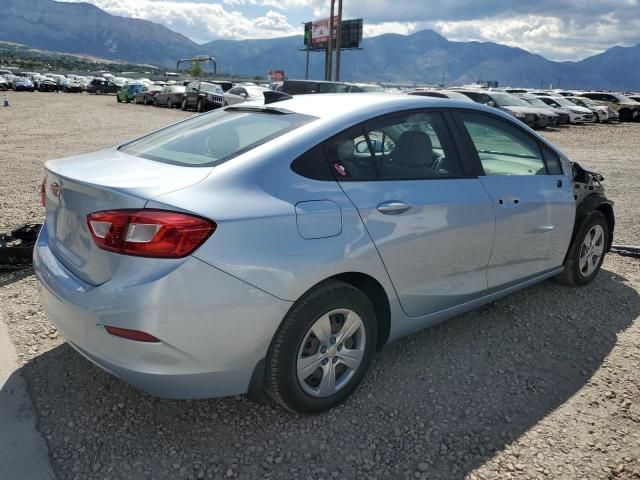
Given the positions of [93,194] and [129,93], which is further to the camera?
[129,93]

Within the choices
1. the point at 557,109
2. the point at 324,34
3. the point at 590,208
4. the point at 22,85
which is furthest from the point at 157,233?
the point at 324,34

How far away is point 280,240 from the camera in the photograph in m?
2.48

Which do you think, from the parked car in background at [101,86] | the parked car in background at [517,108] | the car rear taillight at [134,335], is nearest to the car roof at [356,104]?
the car rear taillight at [134,335]

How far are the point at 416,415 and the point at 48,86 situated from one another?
62112mm

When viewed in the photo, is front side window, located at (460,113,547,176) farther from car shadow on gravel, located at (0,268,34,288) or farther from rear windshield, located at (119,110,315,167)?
car shadow on gravel, located at (0,268,34,288)

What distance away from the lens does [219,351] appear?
2.44 m

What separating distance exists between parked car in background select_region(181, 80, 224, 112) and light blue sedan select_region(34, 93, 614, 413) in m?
25.1

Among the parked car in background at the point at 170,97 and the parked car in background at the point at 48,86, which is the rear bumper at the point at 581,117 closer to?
the parked car in background at the point at 170,97

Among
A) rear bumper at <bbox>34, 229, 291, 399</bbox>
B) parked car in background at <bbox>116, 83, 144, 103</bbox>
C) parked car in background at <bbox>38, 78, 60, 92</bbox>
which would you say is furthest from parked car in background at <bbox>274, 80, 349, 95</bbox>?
parked car in background at <bbox>38, 78, 60, 92</bbox>

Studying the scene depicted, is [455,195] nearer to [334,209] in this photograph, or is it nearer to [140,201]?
[334,209]

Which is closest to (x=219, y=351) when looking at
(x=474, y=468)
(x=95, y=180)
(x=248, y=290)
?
(x=248, y=290)

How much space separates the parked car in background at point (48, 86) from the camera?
55797 millimetres

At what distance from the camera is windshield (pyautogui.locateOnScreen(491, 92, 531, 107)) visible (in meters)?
22.1

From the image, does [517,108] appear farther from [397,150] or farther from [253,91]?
[397,150]
